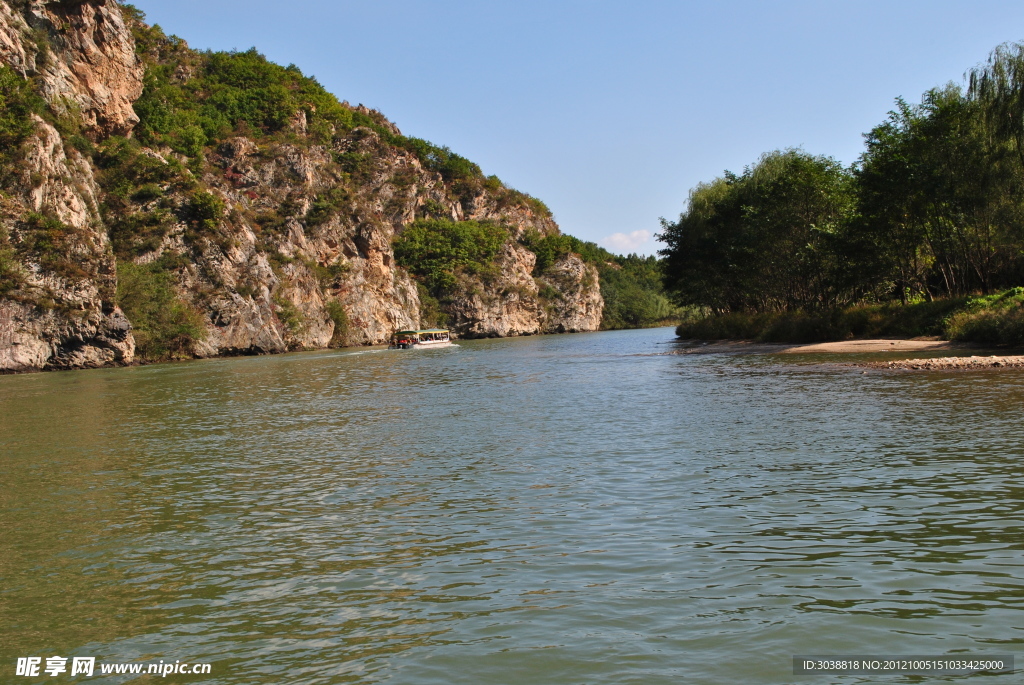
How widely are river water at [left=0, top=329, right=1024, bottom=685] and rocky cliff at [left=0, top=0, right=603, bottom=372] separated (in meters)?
49.4

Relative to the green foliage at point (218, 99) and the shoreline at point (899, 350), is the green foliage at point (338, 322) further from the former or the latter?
the shoreline at point (899, 350)

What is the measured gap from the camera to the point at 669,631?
22.7 ft

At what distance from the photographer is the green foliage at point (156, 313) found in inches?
2808

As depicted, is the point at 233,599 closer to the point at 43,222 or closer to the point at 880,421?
the point at 880,421

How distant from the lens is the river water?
6.71m

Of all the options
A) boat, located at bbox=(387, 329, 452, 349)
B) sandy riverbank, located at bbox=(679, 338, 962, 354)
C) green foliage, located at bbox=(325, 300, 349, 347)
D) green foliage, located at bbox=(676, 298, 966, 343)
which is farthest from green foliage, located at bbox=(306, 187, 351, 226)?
sandy riverbank, located at bbox=(679, 338, 962, 354)

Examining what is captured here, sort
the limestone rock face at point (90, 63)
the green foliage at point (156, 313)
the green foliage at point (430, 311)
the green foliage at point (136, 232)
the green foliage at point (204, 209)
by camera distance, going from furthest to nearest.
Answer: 1. the green foliage at point (430, 311)
2. the green foliage at point (204, 209)
3. the green foliage at point (136, 232)
4. the limestone rock face at point (90, 63)
5. the green foliage at point (156, 313)

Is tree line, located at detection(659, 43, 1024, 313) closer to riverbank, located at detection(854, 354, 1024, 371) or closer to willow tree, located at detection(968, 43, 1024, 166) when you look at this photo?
willow tree, located at detection(968, 43, 1024, 166)

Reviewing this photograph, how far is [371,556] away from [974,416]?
1626 centimetres

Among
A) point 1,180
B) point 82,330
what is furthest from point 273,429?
point 1,180

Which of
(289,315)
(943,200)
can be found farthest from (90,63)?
(943,200)

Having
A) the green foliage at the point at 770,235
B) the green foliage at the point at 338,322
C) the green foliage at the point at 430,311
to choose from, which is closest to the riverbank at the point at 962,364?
the green foliage at the point at 770,235

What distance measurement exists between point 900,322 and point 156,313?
2577 inches

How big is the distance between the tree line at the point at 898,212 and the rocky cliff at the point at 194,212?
55.5 m
